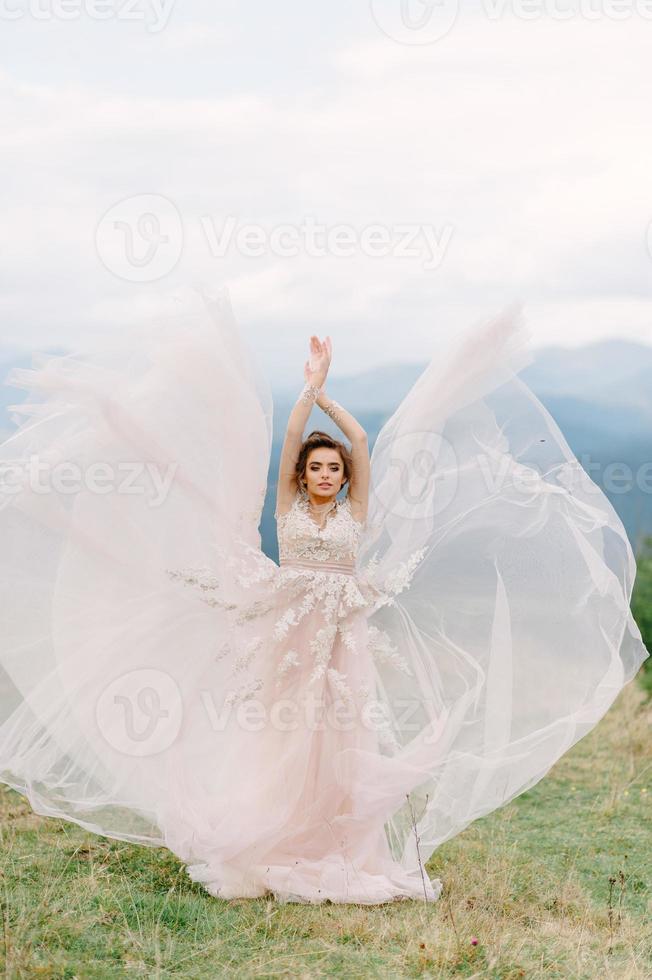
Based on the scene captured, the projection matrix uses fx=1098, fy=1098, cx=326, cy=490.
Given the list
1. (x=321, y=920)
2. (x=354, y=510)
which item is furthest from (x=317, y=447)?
(x=321, y=920)

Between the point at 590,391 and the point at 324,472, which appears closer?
the point at 324,472

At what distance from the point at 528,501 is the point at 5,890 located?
11.3 ft

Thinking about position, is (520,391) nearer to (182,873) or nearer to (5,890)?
(182,873)

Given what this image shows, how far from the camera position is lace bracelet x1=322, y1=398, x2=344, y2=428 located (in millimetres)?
5707

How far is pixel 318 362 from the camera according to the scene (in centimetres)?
578

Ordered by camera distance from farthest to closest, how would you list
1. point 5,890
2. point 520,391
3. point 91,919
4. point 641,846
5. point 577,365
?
point 577,365
point 641,846
point 520,391
point 5,890
point 91,919

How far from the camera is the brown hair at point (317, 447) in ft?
19.0

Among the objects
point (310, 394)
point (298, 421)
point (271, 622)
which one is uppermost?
point (310, 394)

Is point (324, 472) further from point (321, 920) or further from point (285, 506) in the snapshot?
point (321, 920)

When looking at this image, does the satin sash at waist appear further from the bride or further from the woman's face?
the woman's face

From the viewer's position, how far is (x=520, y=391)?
626cm

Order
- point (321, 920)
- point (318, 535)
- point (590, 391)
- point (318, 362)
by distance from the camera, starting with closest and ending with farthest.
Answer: point (321, 920) → point (318, 535) → point (318, 362) → point (590, 391)

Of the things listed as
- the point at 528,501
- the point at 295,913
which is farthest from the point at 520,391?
the point at 295,913

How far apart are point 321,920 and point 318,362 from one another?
2.77m
